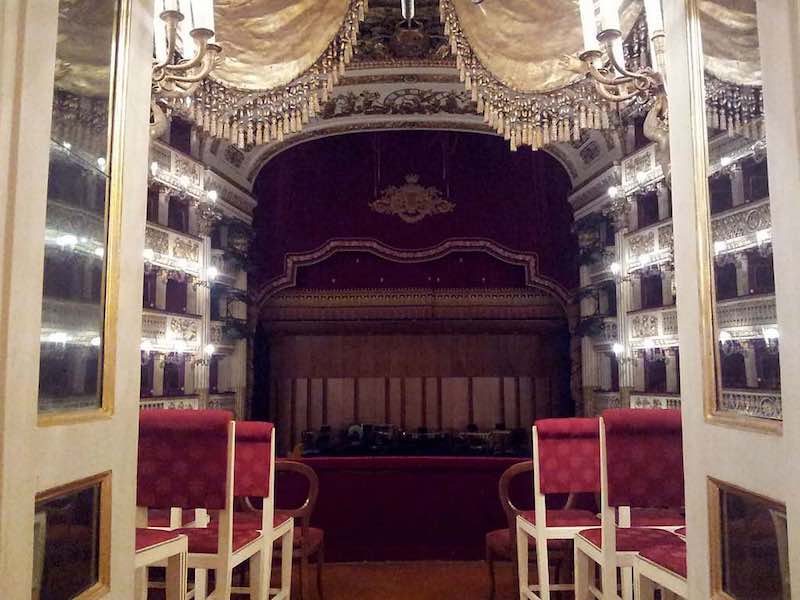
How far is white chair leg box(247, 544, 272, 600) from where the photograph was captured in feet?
9.73

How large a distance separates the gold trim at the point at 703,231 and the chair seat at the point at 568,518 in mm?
Result: 1947

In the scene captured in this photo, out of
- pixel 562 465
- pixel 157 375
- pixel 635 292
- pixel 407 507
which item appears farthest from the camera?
pixel 635 292

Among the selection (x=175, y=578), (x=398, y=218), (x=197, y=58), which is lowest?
(x=175, y=578)

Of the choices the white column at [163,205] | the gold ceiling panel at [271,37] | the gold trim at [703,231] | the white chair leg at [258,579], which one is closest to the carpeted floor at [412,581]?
the white chair leg at [258,579]

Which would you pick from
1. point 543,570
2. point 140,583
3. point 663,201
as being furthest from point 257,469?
point 663,201

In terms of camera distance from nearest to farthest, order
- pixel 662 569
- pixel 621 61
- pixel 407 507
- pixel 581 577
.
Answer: pixel 662 569 < pixel 621 61 < pixel 581 577 < pixel 407 507

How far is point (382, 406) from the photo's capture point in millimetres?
7262

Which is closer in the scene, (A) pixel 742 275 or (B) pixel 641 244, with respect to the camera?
(A) pixel 742 275

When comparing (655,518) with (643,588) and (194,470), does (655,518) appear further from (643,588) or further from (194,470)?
(194,470)

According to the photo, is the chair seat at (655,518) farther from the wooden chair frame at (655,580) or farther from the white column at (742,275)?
the white column at (742,275)

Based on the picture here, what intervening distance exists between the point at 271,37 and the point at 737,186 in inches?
79.3

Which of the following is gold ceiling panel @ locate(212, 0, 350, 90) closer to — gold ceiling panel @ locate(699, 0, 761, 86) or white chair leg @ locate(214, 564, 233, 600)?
gold ceiling panel @ locate(699, 0, 761, 86)

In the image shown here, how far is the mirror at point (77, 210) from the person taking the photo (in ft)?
3.97

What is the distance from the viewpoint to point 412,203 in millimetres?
7184
